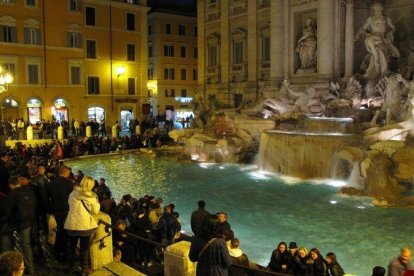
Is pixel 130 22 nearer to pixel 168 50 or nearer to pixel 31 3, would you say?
pixel 168 50

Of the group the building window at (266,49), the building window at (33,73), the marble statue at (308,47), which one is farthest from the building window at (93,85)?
the marble statue at (308,47)

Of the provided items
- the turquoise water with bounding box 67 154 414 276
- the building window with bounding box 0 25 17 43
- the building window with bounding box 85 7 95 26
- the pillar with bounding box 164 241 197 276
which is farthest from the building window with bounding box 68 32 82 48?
A: the pillar with bounding box 164 241 197 276

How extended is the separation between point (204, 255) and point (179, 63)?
44911 millimetres

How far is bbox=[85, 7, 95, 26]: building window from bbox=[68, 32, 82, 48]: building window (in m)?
1.49

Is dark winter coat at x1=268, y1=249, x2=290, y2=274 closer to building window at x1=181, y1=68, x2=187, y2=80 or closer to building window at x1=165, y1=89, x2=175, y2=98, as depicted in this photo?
building window at x1=165, y1=89, x2=175, y2=98

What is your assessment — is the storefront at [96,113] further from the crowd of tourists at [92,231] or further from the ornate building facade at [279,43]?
the crowd of tourists at [92,231]

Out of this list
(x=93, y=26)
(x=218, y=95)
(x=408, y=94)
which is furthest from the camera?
(x=93, y=26)

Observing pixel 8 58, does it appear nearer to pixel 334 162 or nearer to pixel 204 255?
pixel 334 162

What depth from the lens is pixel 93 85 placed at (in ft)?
124

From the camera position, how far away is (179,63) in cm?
4834

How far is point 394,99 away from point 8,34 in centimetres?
2697

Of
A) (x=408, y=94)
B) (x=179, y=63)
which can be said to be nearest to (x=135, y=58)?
(x=179, y=63)

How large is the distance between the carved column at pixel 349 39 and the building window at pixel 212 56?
38.7ft

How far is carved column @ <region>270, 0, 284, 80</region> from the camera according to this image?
25.6 meters
